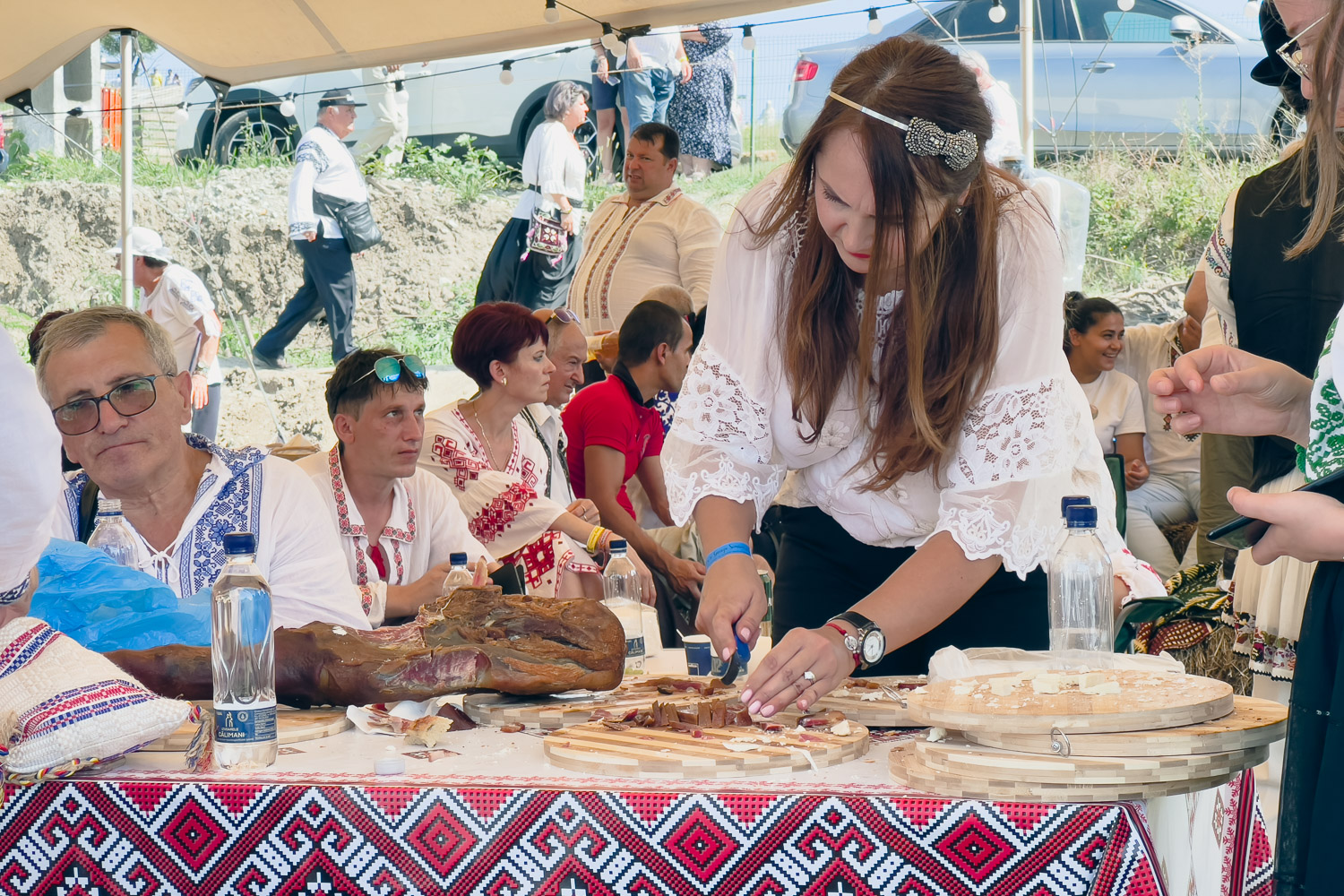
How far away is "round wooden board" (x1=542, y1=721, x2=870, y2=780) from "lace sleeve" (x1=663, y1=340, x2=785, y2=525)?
1.61 ft

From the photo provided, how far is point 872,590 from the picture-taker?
6.82ft

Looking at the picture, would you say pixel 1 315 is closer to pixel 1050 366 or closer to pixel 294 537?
pixel 294 537

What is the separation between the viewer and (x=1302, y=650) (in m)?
1.40

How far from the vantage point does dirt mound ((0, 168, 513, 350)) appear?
9.83 meters

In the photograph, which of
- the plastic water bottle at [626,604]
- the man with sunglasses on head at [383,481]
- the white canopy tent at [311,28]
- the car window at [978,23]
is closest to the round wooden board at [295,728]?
the plastic water bottle at [626,604]

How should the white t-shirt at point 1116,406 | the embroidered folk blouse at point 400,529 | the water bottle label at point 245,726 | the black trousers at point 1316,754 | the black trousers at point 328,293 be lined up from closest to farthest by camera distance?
the black trousers at point 1316,754 → the water bottle label at point 245,726 → the embroidered folk blouse at point 400,529 → the white t-shirt at point 1116,406 → the black trousers at point 328,293

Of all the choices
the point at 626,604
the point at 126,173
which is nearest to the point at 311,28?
the point at 126,173

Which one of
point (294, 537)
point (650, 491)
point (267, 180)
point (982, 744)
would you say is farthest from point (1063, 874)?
point (267, 180)

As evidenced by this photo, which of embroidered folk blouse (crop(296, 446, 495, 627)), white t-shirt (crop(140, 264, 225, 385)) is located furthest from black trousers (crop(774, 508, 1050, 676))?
white t-shirt (crop(140, 264, 225, 385))

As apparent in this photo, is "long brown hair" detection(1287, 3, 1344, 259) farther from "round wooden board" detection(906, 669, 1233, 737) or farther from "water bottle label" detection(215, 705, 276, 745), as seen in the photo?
"water bottle label" detection(215, 705, 276, 745)

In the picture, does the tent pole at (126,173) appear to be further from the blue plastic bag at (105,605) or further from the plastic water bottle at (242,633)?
the plastic water bottle at (242,633)

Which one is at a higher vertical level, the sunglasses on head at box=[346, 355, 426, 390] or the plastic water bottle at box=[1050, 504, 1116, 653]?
the sunglasses on head at box=[346, 355, 426, 390]

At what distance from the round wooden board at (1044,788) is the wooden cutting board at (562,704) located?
47cm

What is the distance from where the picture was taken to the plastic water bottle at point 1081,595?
1.76 m
